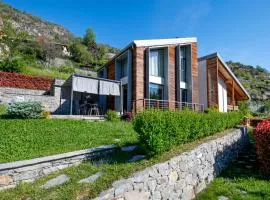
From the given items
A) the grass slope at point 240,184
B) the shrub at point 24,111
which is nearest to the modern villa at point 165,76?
the shrub at point 24,111

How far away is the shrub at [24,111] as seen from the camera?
12.3 metres

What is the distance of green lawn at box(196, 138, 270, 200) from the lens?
6871 mm

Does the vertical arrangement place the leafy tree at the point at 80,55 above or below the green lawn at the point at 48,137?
above

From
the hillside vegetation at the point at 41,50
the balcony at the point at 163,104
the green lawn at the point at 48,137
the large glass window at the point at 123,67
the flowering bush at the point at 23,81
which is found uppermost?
the hillside vegetation at the point at 41,50

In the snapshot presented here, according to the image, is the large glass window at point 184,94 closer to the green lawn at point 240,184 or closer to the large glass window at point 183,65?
the large glass window at point 183,65

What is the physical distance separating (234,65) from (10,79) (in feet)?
148

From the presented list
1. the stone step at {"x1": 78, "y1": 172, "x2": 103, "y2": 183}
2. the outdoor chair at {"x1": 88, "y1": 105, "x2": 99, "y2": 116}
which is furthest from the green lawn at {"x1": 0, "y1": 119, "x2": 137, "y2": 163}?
the outdoor chair at {"x1": 88, "y1": 105, "x2": 99, "y2": 116}

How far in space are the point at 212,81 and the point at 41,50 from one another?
2395 centimetres

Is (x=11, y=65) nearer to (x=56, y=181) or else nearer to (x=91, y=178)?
(x=56, y=181)

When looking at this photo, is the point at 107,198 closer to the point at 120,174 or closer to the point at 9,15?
the point at 120,174

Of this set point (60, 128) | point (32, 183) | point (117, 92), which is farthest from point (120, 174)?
point (117, 92)

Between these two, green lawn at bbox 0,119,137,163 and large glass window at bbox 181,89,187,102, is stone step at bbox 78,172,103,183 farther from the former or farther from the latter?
large glass window at bbox 181,89,187,102

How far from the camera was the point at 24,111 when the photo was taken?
12375 millimetres

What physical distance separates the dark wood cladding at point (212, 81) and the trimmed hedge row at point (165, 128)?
1390 centimetres
